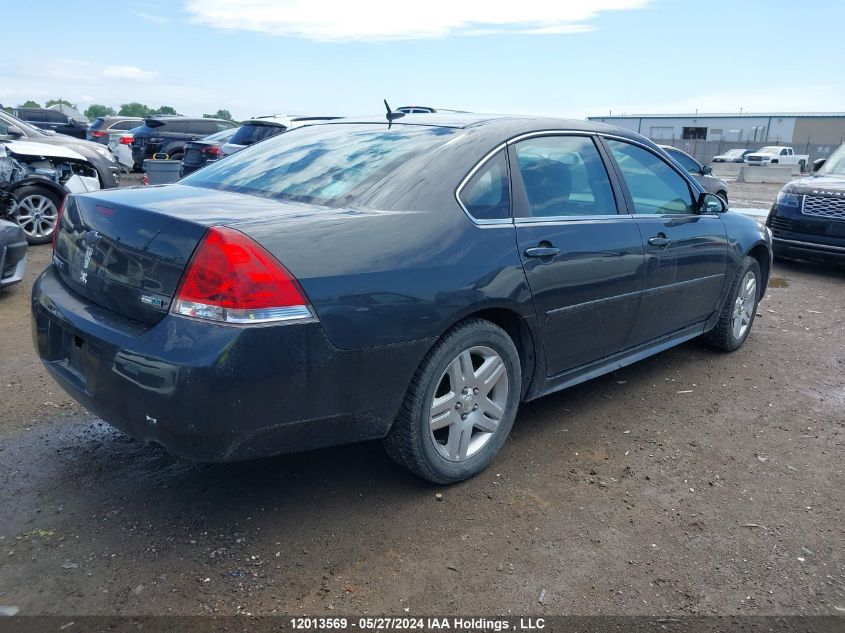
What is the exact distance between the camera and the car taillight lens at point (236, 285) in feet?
8.09

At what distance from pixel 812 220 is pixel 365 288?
7916 millimetres

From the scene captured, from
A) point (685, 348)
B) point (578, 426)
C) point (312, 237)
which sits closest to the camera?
point (312, 237)

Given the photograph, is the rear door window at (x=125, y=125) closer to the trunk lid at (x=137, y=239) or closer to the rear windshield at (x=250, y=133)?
the rear windshield at (x=250, y=133)

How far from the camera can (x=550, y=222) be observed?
3518 mm

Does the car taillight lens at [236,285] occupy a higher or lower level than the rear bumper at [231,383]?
higher

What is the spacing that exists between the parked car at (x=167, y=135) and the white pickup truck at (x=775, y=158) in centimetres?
3186

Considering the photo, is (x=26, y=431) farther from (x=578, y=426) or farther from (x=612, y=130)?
(x=612, y=130)

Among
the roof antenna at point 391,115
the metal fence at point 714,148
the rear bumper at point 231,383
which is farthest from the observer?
the metal fence at point 714,148

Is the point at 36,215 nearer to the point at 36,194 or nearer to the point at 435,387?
the point at 36,194

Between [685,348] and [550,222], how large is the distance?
8.48 ft

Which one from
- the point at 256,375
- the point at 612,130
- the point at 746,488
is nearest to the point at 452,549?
the point at 256,375

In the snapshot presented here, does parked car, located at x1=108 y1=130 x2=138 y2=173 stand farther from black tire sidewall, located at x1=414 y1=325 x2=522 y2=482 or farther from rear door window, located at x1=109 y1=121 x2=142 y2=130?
black tire sidewall, located at x1=414 y1=325 x2=522 y2=482

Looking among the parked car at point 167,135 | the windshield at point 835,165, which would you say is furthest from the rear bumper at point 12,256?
the parked car at point 167,135

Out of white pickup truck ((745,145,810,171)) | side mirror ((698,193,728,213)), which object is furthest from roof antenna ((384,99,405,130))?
white pickup truck ((745,145,810,171))
